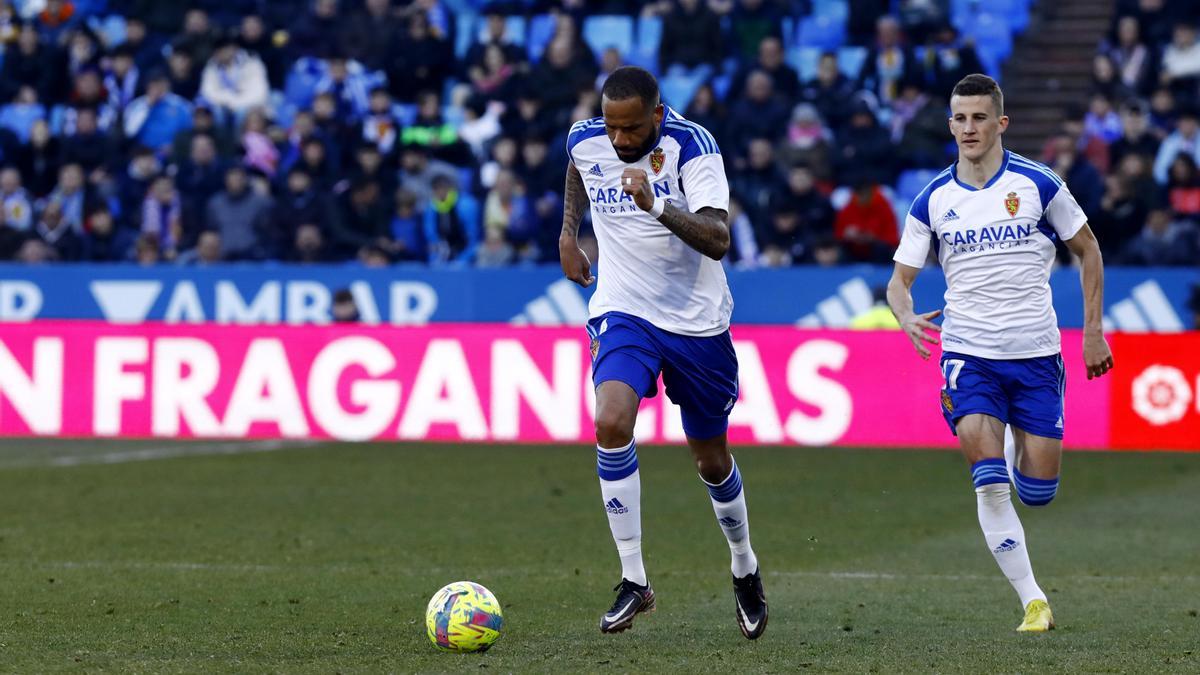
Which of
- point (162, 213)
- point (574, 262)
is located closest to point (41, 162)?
point (162, 213)

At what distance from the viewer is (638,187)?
257 inches

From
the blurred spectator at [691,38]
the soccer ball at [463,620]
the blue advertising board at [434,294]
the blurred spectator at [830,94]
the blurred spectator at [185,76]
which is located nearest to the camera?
the soccer ball at [463,620]

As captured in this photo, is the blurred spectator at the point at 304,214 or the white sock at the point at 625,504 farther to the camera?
the blurred spectator at the point at 304,214

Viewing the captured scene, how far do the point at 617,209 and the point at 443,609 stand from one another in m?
1.71

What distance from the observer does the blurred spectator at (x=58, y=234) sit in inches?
775

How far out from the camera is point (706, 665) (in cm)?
621

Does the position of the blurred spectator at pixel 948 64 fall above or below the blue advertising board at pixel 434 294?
above

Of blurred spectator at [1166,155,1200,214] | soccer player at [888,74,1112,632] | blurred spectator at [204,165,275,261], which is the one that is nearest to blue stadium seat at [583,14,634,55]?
blurred spectator at [204,165,275,261]

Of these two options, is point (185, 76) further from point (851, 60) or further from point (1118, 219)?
point (1118, 219)

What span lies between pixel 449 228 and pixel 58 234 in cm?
417

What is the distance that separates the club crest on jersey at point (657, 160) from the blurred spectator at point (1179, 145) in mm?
12208

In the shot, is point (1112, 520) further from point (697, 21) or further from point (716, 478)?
point (697, 21)

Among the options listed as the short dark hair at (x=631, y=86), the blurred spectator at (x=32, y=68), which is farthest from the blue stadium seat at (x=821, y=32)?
the short dark hair at (x=631, y=86)

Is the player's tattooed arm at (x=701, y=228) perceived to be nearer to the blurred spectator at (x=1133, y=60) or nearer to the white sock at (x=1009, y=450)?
the white sock at (x=1009, y=450)
